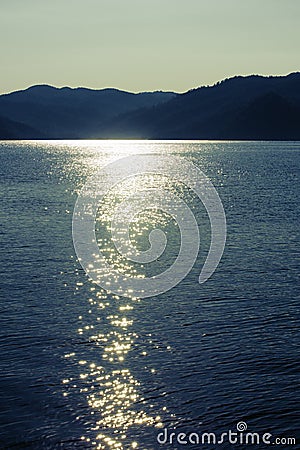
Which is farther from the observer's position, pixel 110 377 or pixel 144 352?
pixel 144 352

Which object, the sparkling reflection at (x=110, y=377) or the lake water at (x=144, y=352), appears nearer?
the sparkling reflection at (x=110, y=377)

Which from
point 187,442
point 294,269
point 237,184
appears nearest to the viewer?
point 187,442

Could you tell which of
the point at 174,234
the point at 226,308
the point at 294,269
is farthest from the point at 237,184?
the point at 226,308

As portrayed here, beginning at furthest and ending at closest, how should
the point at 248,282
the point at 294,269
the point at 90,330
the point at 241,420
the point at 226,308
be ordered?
the point at 294,269 < the point at 248,282 < the point at 226,308 < the point at 90,330 < the point at 241,420

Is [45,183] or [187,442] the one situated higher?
[45,183]

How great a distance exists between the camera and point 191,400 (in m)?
28.4

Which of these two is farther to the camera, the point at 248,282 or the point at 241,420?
the point at 248,282

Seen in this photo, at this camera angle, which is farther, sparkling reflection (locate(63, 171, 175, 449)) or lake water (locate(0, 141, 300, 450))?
lake water (locate(0, 141, 300, 450))

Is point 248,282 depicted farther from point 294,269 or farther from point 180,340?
point 180,340

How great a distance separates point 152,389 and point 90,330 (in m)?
9.16

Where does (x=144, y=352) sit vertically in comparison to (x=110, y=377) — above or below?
above

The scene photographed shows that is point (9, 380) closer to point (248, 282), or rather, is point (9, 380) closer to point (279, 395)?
point (279, 395)

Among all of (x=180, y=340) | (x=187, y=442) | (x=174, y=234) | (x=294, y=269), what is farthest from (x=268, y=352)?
(x=174, y=234)

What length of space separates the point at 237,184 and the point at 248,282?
108 metres
